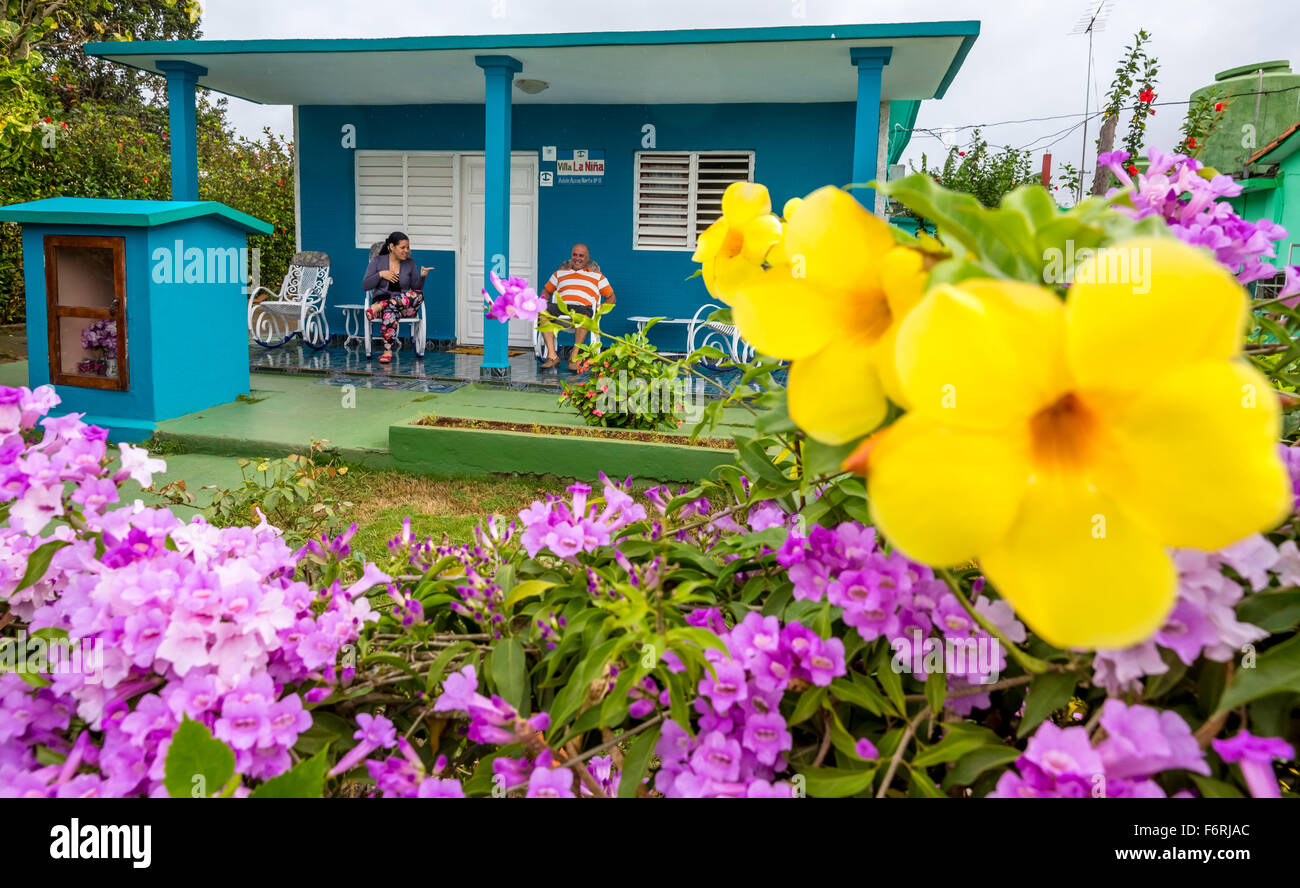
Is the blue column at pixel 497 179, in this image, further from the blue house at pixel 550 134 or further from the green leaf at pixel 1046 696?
the green leaf at pixel 1046 696

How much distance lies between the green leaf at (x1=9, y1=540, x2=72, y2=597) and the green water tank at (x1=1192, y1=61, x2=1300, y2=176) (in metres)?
23.6

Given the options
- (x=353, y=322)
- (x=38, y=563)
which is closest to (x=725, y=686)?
(x=38, y=563)

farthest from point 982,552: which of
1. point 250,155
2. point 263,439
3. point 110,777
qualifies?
point 250,155

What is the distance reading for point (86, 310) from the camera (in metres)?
6.45

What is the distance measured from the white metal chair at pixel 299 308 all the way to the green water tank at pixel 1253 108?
18.8m

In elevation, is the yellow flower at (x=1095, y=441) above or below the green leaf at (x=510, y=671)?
above

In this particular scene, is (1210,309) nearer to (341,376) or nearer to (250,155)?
(341,376)

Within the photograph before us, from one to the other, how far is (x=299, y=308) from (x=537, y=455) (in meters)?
5.80

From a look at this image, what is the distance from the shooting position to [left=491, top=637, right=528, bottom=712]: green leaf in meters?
0.75

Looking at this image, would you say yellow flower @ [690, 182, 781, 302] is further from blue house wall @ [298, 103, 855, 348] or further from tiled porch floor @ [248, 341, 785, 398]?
blue house wall @ [298, 103, 855, 348]

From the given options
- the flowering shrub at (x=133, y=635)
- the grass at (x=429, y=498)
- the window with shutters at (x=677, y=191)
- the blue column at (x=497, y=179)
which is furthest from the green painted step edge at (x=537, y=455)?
the window with shutters at (x=677, y=191)

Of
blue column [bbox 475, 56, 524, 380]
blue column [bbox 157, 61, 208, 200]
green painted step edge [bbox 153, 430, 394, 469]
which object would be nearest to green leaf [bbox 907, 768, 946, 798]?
green painted step edge [bbox 153, 430, 394, 469]

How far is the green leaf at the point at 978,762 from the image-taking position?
0.61m
